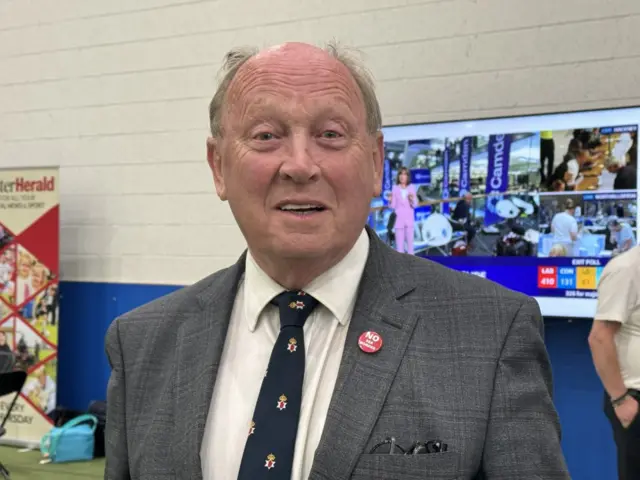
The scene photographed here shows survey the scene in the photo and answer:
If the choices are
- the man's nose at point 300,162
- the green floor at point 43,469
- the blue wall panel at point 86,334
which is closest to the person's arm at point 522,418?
the man's nose at point 300,162

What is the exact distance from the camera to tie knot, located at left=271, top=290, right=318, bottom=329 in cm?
113

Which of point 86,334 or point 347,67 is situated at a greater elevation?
point 347,67

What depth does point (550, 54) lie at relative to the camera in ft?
11.4

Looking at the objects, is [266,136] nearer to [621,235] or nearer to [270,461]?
[270,461]

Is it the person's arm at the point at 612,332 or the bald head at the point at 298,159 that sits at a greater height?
the bald head at the point at 298,159

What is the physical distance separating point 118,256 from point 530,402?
3915 millimetres

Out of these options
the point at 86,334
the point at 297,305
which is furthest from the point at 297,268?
the point at 86,334

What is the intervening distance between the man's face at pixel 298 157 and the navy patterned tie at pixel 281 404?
Answer: 0.12 metres

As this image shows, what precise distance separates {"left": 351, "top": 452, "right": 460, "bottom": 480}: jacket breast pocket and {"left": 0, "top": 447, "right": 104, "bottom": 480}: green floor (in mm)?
3219

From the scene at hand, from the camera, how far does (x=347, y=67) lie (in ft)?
3.82

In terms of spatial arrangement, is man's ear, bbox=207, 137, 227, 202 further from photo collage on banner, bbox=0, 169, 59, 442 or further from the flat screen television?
photo collage on banner, bbox=0, 169, 59, 442

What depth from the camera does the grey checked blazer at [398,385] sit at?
97 cm

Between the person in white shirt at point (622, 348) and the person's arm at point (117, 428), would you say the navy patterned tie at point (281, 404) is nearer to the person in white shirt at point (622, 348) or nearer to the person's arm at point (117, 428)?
the person's arm at point (117, 428)

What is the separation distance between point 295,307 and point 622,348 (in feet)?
6.84
